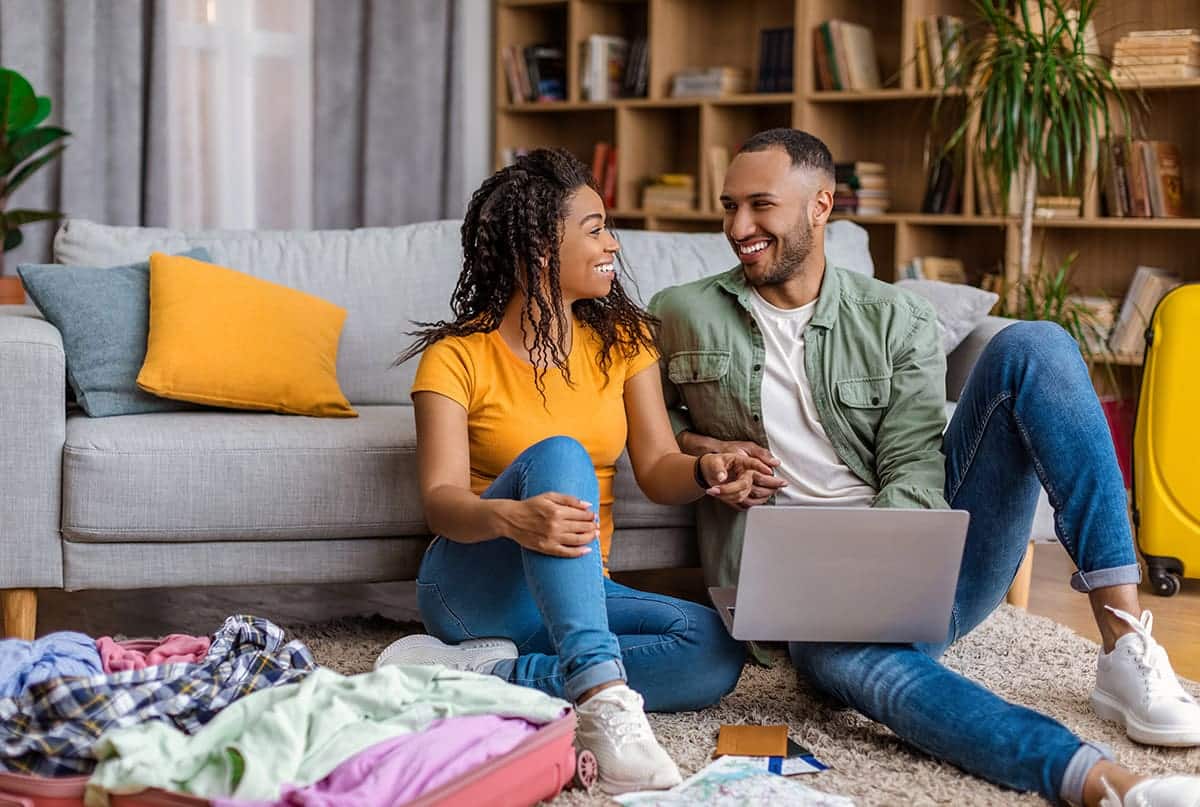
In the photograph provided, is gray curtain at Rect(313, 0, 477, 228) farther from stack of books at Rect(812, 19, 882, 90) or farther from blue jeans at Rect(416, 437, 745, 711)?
blue jeans at Rect(416, 437, 745, 711)

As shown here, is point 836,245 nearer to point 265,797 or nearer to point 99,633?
point 99,633

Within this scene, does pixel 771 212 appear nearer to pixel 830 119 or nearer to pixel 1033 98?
pixel 1033 98

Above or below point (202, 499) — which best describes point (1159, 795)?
below

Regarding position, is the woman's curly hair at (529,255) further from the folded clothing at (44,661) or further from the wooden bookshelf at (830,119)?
the wooden bookshelf at (830,119)

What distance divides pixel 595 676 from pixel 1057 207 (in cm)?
292

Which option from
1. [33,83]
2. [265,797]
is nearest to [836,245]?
[265,797]

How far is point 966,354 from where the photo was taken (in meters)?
2.72

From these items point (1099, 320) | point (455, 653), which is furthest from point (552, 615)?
point (1099, 320)

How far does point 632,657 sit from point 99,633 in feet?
3.79

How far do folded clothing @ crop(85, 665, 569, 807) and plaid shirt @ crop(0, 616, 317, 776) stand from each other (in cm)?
4

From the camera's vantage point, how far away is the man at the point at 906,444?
5.64 feet

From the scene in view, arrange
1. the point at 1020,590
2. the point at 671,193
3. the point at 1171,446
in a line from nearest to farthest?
the point at 1020,590, the point at 1171,446, the point at 671,193

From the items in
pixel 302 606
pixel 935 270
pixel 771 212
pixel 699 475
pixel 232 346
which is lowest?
pixel 302 606

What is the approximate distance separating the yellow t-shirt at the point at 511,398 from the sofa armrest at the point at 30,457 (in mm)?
667
